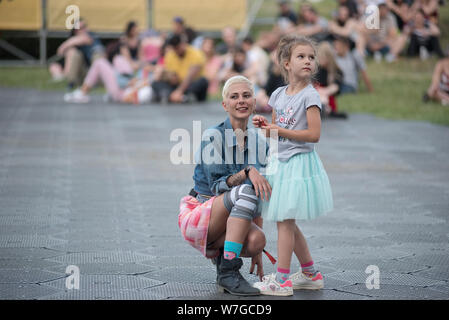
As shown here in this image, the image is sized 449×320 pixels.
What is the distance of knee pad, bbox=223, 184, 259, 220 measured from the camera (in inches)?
161

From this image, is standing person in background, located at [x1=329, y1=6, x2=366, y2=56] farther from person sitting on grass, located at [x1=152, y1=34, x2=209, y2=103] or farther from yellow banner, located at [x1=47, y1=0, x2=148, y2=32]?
yellow banner, located at [x1=47, y1=0, x2=148, y2=32]

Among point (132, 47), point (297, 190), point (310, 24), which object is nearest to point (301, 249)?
point (297, 190)

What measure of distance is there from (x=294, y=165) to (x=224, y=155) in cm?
38

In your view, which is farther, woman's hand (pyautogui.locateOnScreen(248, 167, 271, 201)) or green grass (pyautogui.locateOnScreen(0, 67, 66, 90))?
green grass (pyautogui.locateOnScreen(0, 67, 66, 90))

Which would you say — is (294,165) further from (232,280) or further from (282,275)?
(232,280)

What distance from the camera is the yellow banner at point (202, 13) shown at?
2036 centimetres

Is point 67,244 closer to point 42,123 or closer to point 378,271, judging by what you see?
point 378,271

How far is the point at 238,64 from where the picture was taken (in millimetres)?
14914

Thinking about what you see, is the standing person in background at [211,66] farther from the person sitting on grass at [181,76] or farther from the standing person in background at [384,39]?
the standing person in background at [384,39]

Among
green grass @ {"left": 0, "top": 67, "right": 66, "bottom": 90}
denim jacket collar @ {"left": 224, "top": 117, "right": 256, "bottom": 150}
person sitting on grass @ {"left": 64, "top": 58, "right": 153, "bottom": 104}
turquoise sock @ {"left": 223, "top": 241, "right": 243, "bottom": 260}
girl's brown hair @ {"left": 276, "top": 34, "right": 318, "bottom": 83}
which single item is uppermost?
girl's brown hair @ {"left": 276, "top": 34, "right": 318, "bottom": 83}

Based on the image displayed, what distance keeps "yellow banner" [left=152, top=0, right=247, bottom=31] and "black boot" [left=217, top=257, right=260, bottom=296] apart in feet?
54.6

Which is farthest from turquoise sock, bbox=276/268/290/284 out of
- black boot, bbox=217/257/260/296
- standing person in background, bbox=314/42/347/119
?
standing person in background, bbox=314/42/347/119
